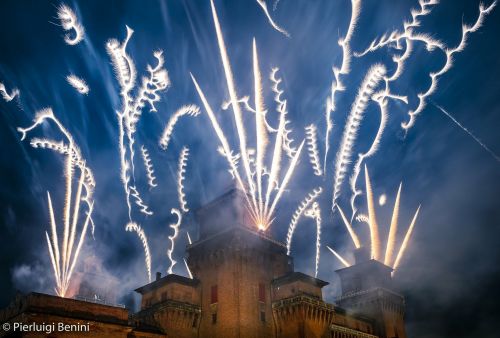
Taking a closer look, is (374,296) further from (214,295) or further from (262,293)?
(214,295)

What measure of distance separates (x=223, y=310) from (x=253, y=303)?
10.4 feet

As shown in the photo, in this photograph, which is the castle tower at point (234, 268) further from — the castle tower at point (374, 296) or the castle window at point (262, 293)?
the castle tower at point (374, 296)

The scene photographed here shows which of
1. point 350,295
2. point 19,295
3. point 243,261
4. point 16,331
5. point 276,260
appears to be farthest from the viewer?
point 350,295

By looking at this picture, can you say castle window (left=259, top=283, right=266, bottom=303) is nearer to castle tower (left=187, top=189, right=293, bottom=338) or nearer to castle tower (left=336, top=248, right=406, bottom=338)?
castle tower (left=187, top=189, right=293, bottom=338)

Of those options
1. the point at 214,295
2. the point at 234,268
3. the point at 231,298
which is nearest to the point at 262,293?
the point at 231,298

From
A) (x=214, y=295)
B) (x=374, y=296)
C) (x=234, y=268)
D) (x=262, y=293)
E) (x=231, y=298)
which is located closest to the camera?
(x=231, y=298)

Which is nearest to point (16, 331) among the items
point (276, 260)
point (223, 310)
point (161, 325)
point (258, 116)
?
point (161, 325)

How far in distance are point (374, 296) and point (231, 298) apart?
79.4 feet

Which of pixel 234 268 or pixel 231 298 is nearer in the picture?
pixel 231 298

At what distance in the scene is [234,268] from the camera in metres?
39.2

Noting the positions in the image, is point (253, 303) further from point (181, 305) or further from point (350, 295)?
point (350, 295)

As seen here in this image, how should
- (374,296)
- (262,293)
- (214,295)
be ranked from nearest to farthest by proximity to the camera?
(214,295), (262,293), (374,296)

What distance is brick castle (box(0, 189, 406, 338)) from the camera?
Answer: 36156 millimetres

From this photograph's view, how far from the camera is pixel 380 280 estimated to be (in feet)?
176
